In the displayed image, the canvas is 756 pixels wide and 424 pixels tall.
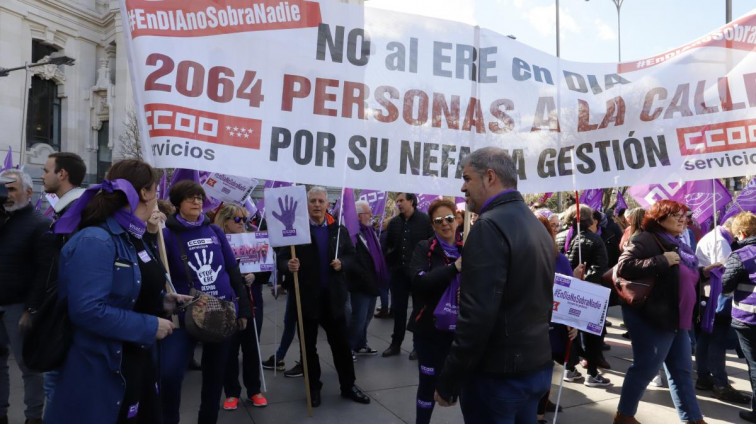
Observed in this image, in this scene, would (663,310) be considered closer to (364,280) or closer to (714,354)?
(714,354)

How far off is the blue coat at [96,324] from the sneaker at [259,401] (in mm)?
2658

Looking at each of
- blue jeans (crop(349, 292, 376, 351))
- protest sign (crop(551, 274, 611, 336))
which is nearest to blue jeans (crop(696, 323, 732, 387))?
protest sign (crop(551, 274, 611, 336))

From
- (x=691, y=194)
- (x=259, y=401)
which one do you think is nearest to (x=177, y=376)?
(x=259, y=401)

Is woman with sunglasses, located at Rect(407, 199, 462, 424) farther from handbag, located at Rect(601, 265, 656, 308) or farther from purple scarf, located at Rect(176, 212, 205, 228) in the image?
purple scarf, located at Rect(176, 212, 205, 228)

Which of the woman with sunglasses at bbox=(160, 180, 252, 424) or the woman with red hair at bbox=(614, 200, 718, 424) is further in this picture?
the woman with red hair at bbox=(614, 200, 718, 424)

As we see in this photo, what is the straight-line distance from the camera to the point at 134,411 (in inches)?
99.4

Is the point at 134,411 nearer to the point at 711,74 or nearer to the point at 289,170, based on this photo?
the point at 289,170

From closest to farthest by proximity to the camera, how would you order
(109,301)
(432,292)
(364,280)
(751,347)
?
(109,301) → (432,292) → (751,347) → (364,280)

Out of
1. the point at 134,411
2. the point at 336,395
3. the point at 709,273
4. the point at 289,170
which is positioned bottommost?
the point at 336,395

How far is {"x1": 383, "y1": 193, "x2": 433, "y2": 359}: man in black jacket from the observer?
22.5 feet

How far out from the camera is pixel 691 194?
25.1 feet

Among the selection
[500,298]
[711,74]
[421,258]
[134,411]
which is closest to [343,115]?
[421,258]

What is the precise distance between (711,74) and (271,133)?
134 inches

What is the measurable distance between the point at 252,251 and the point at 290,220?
132 cm
